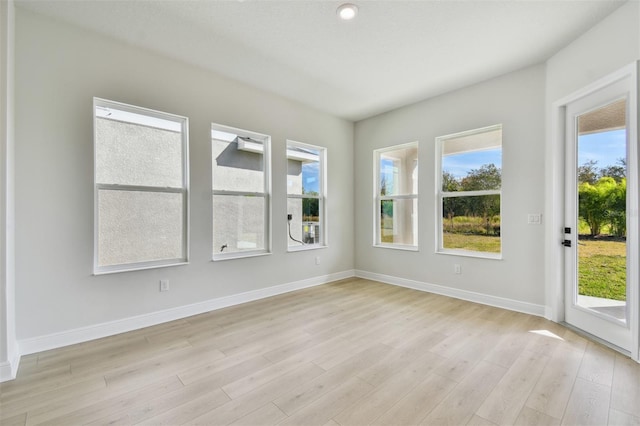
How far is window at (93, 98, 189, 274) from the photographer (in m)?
2.94

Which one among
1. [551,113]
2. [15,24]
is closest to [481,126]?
[551,113]

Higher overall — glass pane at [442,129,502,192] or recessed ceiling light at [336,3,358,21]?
recessed ceiling light at [336,3,358,21]

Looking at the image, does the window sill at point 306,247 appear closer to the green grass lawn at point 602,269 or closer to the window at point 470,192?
the window at point 470,192

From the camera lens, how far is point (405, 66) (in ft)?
11.3

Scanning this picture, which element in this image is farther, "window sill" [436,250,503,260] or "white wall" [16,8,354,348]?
"window sill" [436,250,503,260]

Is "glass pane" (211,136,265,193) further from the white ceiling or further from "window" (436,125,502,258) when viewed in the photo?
"window" (436,125,502,258)

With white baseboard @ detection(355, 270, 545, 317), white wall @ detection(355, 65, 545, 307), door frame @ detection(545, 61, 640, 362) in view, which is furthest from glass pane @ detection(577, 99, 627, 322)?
white baseboard @ detection(355, 270, 545, 317)

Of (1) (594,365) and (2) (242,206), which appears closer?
(1) (594,365)

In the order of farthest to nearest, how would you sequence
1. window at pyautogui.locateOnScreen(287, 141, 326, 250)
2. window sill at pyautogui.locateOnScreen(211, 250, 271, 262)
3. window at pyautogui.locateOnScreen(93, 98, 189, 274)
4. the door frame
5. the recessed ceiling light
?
1. window at pyautogui.locateOnScreen(287, 141, 326, 250)
2. window sill at pyautogui.locateOnScreen(211, 250, 271, 262)
3. the door frame
4. window at pyautogui.locateOnScreen(93, 98, 189, 274)
5. the recessed ceiling light

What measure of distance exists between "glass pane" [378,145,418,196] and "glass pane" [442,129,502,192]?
20.2 inches

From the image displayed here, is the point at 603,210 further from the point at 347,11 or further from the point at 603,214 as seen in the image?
the point at 347,11

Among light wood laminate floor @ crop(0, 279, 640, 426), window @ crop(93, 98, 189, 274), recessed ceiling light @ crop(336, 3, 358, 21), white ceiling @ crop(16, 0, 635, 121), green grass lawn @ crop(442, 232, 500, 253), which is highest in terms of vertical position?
white ceiling @ crop(16, 0, 635, 121)

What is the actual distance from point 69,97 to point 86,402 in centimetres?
259

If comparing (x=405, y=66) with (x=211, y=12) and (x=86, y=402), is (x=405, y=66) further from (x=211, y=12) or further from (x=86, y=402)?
(x=86, y=402)
